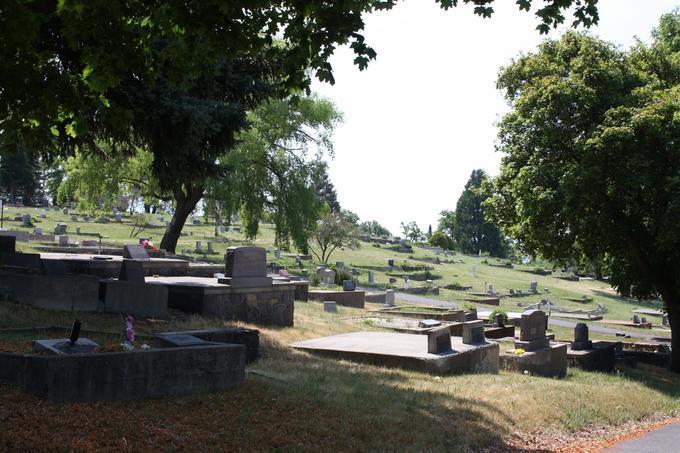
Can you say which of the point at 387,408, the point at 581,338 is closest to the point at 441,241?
the point at 581,338

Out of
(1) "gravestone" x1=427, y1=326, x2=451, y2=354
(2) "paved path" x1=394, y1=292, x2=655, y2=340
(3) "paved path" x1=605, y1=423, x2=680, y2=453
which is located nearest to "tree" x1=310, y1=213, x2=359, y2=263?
(2) "paved path" x1=394, y1=292, x2=655, y2=340

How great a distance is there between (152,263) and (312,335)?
6.41 meters

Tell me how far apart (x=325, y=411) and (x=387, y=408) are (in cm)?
105

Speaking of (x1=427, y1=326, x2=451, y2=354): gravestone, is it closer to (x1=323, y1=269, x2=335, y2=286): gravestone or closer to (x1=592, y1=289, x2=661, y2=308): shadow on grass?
(x1=323, y1=269, x2=335, y2=286): gravestone

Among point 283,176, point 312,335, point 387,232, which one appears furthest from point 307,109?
point 387,232

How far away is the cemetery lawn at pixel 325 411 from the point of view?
697 centimetres

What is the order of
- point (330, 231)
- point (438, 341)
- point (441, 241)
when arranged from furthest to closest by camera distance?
point (441, 241), point (330, 231), point (438, 341)

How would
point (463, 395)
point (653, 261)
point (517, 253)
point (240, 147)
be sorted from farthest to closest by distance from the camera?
point (240, 147) → point (517, 253) → point (653, 261) → point (463, 395)

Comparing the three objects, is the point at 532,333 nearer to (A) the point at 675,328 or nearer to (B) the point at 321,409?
(A) the point at 675,328

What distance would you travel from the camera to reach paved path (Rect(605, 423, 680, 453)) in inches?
403

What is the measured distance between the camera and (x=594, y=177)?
18766 millimetres

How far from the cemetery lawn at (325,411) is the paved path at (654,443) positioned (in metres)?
0.55

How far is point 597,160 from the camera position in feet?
62.8

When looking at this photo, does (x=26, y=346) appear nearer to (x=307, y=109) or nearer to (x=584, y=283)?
(x=307, y=109)
